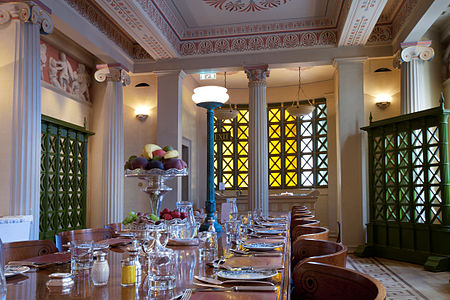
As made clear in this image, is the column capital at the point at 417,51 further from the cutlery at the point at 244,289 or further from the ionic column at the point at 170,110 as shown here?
the cutlery at the point at 244,289

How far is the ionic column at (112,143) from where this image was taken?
328 inches

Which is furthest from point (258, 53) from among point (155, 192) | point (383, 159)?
point (155, 192)

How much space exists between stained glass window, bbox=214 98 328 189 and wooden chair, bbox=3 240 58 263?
10.4 meters

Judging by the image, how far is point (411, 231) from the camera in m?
6.62

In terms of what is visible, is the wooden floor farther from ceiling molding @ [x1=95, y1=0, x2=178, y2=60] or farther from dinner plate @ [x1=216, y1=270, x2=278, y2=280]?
ceiling molding @ [x1=95, y1=0, x2=178, y2=60]

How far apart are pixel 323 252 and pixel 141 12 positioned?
5464 mm

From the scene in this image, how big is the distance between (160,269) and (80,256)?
1.63ft

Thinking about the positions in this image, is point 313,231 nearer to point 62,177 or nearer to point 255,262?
point 255,262

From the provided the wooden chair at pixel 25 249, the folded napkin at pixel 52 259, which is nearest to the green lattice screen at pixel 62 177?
the wooden chair at pixel 25 249

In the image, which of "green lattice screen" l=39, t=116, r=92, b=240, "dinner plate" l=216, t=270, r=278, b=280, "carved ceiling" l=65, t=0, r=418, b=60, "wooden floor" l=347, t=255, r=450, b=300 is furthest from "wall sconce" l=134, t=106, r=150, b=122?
"dinner plate" l=216, t=270, r=278, b=280

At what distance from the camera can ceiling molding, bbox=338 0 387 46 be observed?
6.38m

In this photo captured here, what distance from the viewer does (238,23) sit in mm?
8445


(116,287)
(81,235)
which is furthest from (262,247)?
(81,235)

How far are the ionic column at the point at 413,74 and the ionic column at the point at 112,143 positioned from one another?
5.58m
